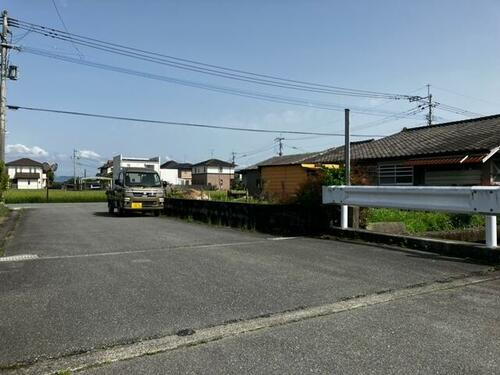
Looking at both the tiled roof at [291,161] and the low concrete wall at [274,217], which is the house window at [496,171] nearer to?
the low concrete wall at [274,217]

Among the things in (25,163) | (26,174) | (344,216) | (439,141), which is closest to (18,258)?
(344,216)

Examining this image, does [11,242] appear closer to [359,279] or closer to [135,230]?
[135,230]

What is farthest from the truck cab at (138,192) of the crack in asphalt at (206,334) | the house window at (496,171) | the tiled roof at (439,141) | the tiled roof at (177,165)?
the tiled roof at (177,165)

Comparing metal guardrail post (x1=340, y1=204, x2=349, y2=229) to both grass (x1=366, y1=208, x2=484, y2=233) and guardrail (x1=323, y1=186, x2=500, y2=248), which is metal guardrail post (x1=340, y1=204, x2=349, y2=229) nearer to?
guardrail (x1=323, y1=186, x2=500, y2=248)

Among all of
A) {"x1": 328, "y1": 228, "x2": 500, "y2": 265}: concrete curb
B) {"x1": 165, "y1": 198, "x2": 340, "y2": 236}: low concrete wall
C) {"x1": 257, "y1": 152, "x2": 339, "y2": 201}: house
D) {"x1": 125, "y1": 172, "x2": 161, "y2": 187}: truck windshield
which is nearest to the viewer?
{"x1": 328, "y1": 228, "x2": 500, "y2": 265}: concrete curb

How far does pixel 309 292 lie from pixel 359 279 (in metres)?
0.95

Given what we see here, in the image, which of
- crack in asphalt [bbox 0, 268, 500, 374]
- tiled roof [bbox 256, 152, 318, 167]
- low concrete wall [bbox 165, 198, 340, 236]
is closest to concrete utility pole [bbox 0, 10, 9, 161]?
low concrete wall [bbox 165, 198, 340, 236]

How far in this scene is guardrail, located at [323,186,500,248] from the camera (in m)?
6.79

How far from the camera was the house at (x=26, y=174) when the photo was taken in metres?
100

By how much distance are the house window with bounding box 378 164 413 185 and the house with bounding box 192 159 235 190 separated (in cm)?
6517

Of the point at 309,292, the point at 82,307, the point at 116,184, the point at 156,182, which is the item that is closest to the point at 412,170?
the point at 156,182

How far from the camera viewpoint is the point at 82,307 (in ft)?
14.8

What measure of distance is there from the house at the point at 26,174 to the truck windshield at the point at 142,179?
87.2 meters

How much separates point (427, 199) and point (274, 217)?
4.31 meters
